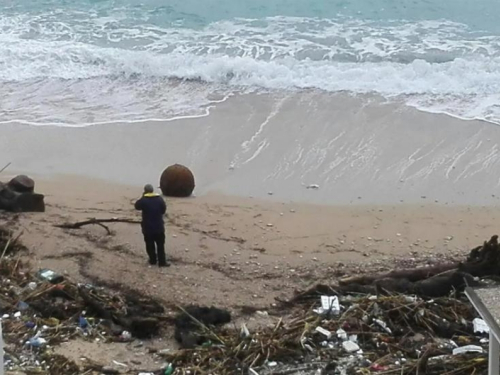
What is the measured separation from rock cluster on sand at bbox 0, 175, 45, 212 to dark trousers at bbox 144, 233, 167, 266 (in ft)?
6.85

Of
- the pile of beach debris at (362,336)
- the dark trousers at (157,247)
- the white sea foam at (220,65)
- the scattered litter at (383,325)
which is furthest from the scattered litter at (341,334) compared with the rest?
the white sea foam at (220,65)

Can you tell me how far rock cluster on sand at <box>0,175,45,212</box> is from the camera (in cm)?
1067

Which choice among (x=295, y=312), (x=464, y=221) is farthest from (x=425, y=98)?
(x=295, y=312)

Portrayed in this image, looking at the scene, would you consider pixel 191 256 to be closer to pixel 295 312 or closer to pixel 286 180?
pixel 295 312

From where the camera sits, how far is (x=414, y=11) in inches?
880

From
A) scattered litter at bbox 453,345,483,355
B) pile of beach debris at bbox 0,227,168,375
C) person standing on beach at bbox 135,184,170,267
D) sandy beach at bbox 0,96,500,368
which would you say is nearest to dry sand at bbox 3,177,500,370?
sandy beach at bbox 0,96,500,368

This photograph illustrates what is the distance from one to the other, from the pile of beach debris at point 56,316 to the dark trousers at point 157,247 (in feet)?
2.56

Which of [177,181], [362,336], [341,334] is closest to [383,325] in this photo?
[362,336]

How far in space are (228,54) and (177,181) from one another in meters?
8.53

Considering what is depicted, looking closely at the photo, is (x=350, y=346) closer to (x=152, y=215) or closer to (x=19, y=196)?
(x=152, y=215)

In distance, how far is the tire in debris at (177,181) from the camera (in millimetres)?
11234

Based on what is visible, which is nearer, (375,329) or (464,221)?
(375,329)

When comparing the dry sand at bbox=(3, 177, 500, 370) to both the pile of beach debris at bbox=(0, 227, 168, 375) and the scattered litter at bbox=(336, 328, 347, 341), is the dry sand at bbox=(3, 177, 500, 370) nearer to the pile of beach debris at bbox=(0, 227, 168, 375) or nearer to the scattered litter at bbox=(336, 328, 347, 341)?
the pile of beach debris at bbox=(0, 227, 168, 375)

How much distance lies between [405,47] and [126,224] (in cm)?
1094
